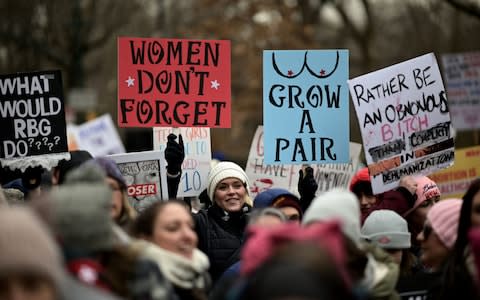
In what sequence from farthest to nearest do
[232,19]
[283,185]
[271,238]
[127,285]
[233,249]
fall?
[232,19] < [283,185] < [233,249] < [127,285] < [271,238]

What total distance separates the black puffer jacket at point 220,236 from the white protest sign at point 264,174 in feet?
8.12

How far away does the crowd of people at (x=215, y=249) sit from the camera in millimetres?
4668

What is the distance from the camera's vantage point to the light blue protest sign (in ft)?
31.7

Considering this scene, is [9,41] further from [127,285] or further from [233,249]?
[127,285]

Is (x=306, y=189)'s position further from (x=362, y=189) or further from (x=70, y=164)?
(x=70, y=164)

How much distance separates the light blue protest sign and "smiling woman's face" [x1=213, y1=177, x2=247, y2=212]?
780 millimetres

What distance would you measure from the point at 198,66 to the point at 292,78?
785 mm

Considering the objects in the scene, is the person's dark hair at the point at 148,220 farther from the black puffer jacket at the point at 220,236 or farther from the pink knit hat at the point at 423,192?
the pink knit hat at the point at 423,192

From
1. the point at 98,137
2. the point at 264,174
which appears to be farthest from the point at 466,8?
the point at 264,174

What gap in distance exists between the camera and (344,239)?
5965mm

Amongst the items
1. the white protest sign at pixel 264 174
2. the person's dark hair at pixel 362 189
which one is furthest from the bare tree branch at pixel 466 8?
the person's dark hair at pixel 362 189

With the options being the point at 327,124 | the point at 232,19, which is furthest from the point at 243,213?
the point at 232,19

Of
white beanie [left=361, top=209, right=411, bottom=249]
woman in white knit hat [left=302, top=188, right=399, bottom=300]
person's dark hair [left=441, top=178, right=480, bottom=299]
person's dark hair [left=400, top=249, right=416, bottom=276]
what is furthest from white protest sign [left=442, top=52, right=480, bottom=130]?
woman in white knit hat [left=302, top=188, right=399, bottom=300]

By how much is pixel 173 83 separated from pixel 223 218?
1846mm
